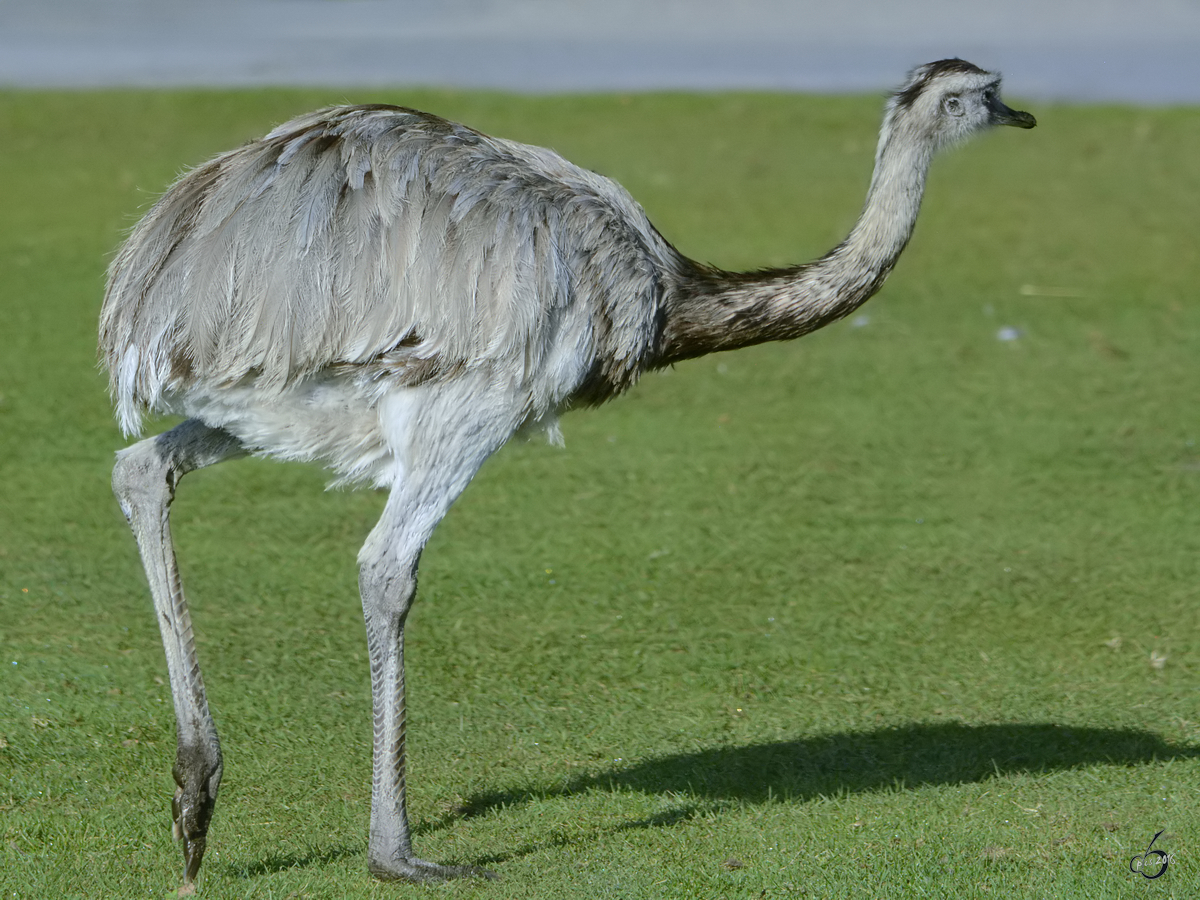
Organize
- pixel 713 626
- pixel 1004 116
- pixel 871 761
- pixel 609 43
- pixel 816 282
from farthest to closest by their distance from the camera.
Result: pixel 609 43 < pixel 713 626 < pixel 871 761 < pixel 1004 116 < pixel 816 282

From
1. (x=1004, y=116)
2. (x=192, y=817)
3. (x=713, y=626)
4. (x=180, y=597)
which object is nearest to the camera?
(x=192, y=817)

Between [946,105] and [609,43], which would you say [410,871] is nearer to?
[946,105]

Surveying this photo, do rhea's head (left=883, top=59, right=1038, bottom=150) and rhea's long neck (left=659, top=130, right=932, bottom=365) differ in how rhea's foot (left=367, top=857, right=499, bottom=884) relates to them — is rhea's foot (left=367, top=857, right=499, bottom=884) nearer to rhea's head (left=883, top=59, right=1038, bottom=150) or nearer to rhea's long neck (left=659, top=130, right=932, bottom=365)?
rhea's long neck (left=659, top=130, right=932, bottom=365)

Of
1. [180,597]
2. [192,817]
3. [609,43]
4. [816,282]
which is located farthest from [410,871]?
[609,43]

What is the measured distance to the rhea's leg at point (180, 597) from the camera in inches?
167

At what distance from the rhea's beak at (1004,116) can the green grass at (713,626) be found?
6.01 feet

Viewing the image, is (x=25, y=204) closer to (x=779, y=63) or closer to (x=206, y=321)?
(x=206, y=321)

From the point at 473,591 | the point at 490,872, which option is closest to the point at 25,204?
the point at 473,591

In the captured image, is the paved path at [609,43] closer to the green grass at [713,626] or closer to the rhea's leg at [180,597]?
the green grass at [713,626]

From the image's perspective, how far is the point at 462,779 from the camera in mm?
5004

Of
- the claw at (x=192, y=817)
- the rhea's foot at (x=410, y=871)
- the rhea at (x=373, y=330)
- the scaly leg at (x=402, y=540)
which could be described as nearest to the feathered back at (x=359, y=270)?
the rhea at (x=373, y=330)

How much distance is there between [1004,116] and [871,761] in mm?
1916

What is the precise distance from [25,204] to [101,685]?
6.76 m

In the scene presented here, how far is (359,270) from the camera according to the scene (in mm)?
4254
